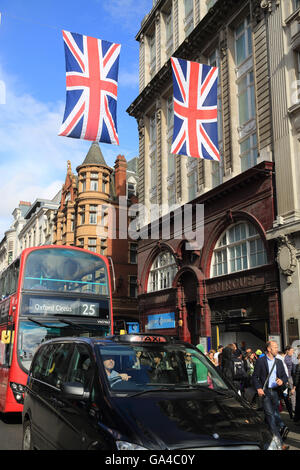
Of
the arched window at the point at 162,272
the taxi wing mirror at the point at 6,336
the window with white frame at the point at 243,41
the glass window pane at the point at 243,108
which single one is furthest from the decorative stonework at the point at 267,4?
the taxi wing mirror at the point at 6,336

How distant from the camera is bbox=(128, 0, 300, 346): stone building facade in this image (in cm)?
1806

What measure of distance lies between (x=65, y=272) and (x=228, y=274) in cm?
1057

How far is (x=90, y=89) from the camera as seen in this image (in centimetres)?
1588

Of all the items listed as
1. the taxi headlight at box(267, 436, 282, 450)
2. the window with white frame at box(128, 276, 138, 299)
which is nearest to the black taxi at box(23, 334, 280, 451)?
the taxi headlight at box(267, 436, 282, 450)

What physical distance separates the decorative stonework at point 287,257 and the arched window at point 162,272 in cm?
1002

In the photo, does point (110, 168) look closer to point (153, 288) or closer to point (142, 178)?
point (142, 178)

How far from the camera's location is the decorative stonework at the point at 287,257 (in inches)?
662

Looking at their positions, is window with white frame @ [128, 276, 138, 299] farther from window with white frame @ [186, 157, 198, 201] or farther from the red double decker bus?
the red double decker bus

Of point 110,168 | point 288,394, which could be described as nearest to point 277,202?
point 288,394

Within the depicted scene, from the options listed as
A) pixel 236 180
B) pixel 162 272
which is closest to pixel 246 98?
pixel 236 180

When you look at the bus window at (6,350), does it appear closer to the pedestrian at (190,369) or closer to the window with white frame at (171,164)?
the pedestrian at (190,369)

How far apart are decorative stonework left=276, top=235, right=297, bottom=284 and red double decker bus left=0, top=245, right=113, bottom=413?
7.60 metres

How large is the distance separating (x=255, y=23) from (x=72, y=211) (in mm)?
29189

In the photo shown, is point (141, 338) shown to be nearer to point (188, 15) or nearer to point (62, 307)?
point (62, 307)
